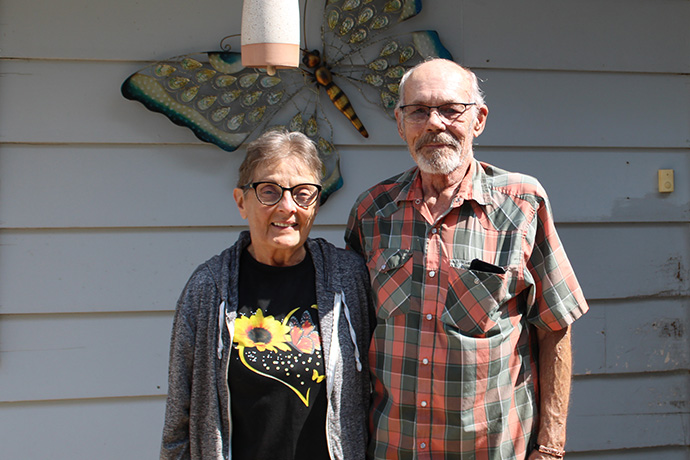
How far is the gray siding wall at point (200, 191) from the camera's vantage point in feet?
7.73

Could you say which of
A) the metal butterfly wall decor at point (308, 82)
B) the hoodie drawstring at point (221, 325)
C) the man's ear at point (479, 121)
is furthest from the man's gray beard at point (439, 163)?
the metal butterfly wall decor at point (308, 82)

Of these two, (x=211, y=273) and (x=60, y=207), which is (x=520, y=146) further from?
(x=60, y=207)

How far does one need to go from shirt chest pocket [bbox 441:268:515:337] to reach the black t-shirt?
0.34 metres

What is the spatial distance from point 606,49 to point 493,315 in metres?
1.66

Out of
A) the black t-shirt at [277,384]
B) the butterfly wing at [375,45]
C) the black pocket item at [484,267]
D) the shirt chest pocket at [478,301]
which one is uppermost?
the butterfly wing at [375,45]

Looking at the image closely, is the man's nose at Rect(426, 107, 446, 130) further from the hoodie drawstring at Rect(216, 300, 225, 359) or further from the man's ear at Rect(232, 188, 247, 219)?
the hoodie drawstring at Rect(216, 300, 225, 359)

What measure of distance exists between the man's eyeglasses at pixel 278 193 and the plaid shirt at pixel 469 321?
0.86 ft

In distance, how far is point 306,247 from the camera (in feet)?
5.62

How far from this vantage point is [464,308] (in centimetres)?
154

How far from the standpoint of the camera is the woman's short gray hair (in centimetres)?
158

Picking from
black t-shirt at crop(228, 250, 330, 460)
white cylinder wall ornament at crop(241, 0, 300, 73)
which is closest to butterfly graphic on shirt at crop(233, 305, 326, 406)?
black t-shirt at crop(228, 250, 330, 460)

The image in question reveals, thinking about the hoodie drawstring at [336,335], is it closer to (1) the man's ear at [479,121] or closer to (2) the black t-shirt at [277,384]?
(2) the black t-shirt at [277,384]

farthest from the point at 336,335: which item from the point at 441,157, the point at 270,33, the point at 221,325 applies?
the point at 270,33

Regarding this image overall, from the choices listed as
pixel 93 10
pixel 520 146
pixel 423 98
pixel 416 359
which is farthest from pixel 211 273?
pixel 520 146
